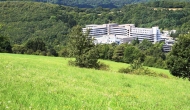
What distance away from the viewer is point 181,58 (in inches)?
1171

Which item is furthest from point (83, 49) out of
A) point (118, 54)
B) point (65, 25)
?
point (65, 25)

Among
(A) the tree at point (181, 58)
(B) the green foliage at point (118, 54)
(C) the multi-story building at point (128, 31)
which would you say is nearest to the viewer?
(A) the tree at point (181, 58)

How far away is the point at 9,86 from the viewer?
25.7 ft

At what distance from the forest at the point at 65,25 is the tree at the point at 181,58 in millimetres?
20184

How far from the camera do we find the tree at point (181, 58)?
2950cm

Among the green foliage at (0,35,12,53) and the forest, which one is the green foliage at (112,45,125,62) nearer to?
the forest

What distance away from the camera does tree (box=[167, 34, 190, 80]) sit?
1161 inches

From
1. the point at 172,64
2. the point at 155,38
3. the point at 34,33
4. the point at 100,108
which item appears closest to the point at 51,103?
the point at 100,108

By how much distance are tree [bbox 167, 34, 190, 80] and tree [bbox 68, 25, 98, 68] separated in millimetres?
9249

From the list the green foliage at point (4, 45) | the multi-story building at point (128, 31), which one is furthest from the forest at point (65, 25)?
the multi-story building at point (128, 31)

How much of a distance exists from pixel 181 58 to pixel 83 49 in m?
10.9

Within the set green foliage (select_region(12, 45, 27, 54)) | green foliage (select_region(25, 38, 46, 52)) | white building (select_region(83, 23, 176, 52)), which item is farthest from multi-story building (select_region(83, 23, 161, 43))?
green foliage (select_region(12, 45, 27, 54))

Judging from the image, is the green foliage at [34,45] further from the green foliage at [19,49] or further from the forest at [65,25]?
the green foliage at [19,49]

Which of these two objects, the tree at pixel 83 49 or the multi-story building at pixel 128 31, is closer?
the tree at pixel 83 49
